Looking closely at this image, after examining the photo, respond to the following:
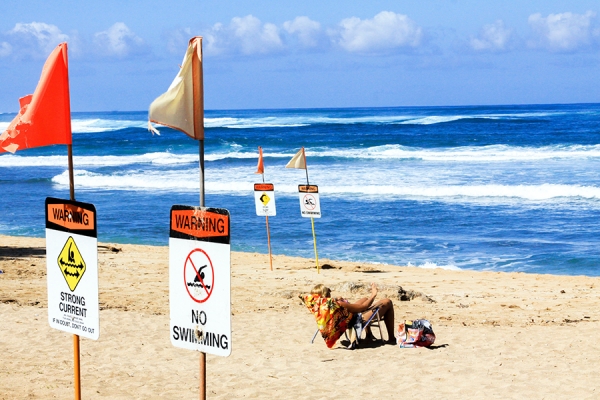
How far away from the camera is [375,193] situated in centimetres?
2700

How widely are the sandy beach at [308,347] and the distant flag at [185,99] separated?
355cm

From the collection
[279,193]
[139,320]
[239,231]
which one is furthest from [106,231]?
[139,320]

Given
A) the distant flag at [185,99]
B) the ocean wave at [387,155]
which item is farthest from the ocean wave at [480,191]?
the distant flag at [185,99]

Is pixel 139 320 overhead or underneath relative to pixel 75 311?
underneath

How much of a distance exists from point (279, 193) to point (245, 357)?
755 inches

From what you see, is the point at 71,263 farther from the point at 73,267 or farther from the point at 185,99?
the point at 185,99

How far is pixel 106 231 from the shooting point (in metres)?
20.0

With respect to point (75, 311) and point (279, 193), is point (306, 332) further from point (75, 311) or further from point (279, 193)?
point (279, 193)

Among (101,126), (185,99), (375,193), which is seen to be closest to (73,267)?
(185,99)

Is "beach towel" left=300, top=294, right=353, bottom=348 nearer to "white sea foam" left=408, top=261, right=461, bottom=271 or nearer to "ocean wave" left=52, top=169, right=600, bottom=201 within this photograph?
"white sea foam" left=408, top=261, right=461, bottom=271

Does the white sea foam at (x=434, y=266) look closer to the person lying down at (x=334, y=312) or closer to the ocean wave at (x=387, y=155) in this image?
the person lying down at (x=334, y=312)

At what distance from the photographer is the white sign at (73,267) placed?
4164 millimetres

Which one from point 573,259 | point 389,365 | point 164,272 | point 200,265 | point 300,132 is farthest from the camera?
point 300,132

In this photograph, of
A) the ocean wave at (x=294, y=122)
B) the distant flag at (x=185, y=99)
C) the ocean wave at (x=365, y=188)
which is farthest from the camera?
the ocean wave at (x=294, y=122)
